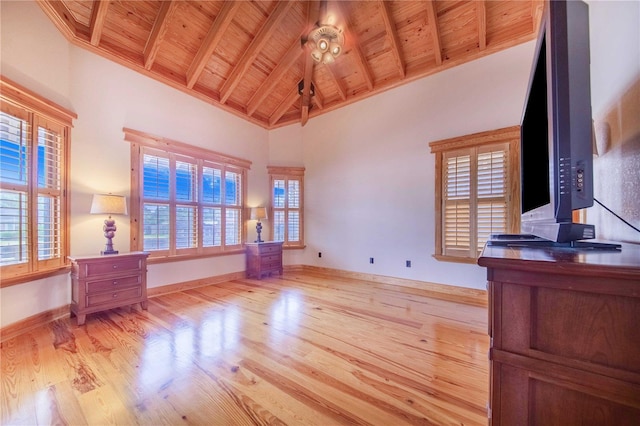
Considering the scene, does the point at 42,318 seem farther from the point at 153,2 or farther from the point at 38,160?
the point at 153,2

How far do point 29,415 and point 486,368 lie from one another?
301 centimetres

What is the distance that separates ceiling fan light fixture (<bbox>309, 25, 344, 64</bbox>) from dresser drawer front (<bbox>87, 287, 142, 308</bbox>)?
150 inches

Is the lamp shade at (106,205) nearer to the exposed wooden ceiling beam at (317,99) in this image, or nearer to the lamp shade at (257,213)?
the lamp shade at (257,213)

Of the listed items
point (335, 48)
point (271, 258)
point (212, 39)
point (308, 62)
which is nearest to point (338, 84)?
point (308, 62)

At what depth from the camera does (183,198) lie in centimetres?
402

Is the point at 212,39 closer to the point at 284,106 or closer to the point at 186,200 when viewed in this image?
the point at 284,106

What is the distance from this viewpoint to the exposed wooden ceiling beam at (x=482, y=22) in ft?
9.97

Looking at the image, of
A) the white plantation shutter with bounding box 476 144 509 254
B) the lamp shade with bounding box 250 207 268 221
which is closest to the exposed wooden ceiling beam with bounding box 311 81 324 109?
the lamp shade with bounding box 250 207 268 221

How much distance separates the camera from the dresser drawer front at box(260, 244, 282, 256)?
4775mm

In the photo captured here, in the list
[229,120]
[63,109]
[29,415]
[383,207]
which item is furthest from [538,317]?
[229,120]

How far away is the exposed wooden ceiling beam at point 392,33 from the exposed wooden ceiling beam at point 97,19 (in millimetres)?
3373

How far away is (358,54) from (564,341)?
4440mm

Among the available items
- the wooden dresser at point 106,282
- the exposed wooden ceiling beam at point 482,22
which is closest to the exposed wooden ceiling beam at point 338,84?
the exposed wooden ceiling beam at point 482,22

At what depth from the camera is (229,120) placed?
474 centimetres
